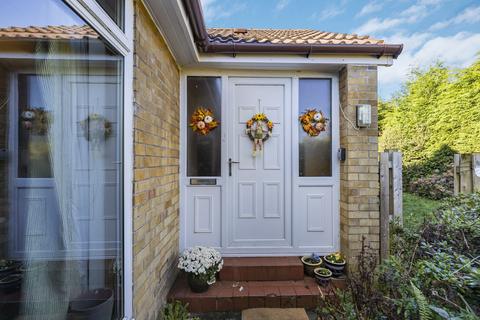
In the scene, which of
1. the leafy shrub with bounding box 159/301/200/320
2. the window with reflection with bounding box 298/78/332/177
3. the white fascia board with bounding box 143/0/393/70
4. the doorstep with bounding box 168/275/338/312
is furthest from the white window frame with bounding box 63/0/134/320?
the window with reflection with bounding box 298/78/332/177

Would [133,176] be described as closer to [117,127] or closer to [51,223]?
[117,127]

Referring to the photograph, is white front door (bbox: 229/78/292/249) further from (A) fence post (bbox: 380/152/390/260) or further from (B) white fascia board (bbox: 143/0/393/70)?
(A) fence post (bbox: 380/152/390/260)

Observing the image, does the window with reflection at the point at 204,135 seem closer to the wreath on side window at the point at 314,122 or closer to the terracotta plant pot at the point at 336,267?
the wreath on side window at the point at 314,122

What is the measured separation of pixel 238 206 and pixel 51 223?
237 cm

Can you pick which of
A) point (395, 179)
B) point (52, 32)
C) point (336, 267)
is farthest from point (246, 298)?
point (52, 32)

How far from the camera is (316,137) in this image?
3361 mm

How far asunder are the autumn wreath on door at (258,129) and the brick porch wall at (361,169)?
3.41 feet

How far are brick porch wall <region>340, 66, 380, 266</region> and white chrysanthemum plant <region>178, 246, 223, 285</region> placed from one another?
169 centimetres

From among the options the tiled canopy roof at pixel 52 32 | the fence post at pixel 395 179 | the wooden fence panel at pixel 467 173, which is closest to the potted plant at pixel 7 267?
the tiled canopy roof at pixel 52 32

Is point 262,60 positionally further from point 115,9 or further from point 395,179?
point 395,179

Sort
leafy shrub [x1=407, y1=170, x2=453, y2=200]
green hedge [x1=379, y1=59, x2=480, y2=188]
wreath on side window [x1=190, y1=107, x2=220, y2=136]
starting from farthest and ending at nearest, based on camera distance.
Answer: green hedge [x1=379, y1=59, x2=480, y2=188] → leafy shrub [x1=407, y1=170, x2=453, y2=200] → wreath on side window [x1=190, y1=107, x2=220, y2=136]

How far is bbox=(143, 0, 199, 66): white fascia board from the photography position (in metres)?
2.01

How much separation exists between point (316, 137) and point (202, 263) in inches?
86.5

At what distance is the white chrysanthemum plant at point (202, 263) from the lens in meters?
2.69
